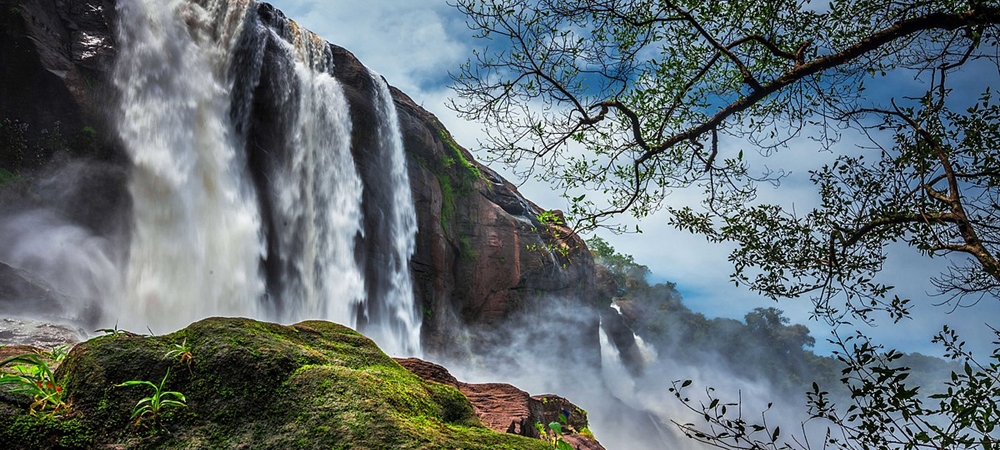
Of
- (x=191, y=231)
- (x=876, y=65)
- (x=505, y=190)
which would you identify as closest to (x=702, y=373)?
(x=505, y=190)

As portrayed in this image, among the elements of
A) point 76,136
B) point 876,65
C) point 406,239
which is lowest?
point 876,65

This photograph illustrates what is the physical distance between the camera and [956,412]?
3.16 meters

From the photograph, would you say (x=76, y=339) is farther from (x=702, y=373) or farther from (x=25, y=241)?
(x=702, y=373)

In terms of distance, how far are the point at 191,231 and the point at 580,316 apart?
80.6 ft

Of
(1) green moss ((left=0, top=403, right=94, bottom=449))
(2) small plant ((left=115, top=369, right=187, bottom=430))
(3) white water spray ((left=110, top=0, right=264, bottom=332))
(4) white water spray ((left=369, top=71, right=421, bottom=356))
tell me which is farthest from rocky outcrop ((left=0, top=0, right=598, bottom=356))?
(1) green moss ((left=0, top=403, right=94, bottom=449))

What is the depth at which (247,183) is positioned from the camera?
61.4ft

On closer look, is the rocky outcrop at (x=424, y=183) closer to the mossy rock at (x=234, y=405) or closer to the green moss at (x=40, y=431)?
the mossy rock at (x=234, y=405)

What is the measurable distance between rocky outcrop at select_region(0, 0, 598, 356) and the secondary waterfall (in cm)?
58

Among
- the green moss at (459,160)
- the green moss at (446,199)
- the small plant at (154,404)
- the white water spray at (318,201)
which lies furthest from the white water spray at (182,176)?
the small plant at (154,404)

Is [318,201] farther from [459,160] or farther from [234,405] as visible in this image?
[234,405]

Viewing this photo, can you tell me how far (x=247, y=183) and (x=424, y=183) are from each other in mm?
9545

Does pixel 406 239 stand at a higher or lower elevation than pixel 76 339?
higher

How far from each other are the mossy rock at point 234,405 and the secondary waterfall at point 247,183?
13.9 meters

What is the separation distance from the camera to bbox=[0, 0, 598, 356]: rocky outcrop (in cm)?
1492
